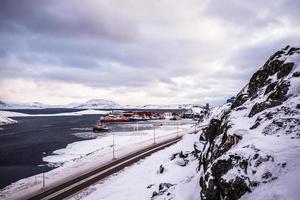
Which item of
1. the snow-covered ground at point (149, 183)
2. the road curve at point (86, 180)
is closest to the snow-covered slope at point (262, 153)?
the snow-covered ground at point (149, 183)

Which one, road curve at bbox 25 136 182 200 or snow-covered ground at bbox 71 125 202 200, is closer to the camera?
snow-covered ground at bbox 71 125 202 200

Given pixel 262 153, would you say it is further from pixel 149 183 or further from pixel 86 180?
pixel 86 180

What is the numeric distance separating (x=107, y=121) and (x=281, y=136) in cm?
13144

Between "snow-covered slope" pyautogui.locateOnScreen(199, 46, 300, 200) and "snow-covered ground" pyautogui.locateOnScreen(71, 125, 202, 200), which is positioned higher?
"snow-covered slope" pyautogui.locateOnScreen(199, 46, 300, 200)

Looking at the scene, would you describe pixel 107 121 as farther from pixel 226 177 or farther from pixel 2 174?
pixel 226 177

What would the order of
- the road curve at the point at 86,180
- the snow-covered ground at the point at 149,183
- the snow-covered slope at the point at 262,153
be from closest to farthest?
1. the snow-covered slope at the point at 262,153
2. the snow-covered ground at the point at 149,183
3. the road curve at the point at 86,180

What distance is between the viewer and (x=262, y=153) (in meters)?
10.2

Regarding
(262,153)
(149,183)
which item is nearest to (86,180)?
(149,183)

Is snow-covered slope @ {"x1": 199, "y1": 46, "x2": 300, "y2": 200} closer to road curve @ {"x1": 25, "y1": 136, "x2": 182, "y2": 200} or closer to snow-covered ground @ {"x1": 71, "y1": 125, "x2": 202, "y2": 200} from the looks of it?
snow-covered ground @ {"x1": 71, "y1": 125, "x2": 202, "y2": 200}

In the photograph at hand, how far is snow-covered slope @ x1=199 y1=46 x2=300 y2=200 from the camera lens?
915 centimetres

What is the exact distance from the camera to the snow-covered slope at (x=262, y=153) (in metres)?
9.15

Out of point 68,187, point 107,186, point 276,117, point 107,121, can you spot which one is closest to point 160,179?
point 107,186

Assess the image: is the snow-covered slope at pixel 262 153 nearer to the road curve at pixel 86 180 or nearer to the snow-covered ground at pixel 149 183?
the snow-covered ground at pixel 149 183

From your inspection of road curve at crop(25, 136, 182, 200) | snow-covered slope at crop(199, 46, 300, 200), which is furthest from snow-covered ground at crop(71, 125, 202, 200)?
snow-covered slope at crop(199, 46, 300, 200)
